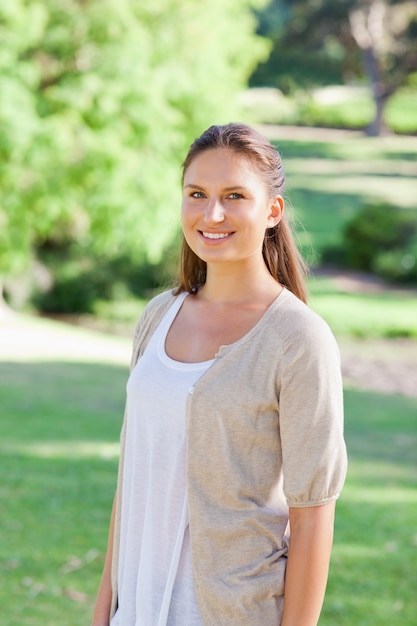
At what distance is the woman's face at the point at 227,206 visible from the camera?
2.14 meters

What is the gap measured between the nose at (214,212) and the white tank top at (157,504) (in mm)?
297

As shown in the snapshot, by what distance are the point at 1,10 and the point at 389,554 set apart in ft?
46.1

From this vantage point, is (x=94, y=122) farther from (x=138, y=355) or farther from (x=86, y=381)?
(x=138, y=355)

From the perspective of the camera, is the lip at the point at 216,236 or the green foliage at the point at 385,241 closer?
the lip at the point at 216,236

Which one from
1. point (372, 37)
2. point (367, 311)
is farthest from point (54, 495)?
point (372, 37)

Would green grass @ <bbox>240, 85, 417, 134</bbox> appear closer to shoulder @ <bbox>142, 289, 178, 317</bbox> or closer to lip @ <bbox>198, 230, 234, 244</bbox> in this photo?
shoulder @ <bbox>142, 289, 178, 317</bbox>

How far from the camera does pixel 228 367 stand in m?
2.04

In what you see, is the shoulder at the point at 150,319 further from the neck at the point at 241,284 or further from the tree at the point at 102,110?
the tree at the point at 102,110

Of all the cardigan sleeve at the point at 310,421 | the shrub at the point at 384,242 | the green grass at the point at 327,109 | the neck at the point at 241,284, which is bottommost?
the shrub at the point at 384,242

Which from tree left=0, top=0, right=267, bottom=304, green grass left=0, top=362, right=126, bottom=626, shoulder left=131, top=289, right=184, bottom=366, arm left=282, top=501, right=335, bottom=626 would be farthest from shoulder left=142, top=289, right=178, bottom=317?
tree left=0, top=0, right=267, bottom=304

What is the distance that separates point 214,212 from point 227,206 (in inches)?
1.3

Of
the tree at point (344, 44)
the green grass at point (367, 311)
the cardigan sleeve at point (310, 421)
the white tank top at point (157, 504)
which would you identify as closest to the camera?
the cardigan sleeve at point (310, 421)

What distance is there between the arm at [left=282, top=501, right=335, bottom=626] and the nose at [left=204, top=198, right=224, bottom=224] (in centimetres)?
61

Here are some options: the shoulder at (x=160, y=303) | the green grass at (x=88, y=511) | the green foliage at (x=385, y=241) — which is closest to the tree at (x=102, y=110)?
the green grass at (x=88, y=511)
